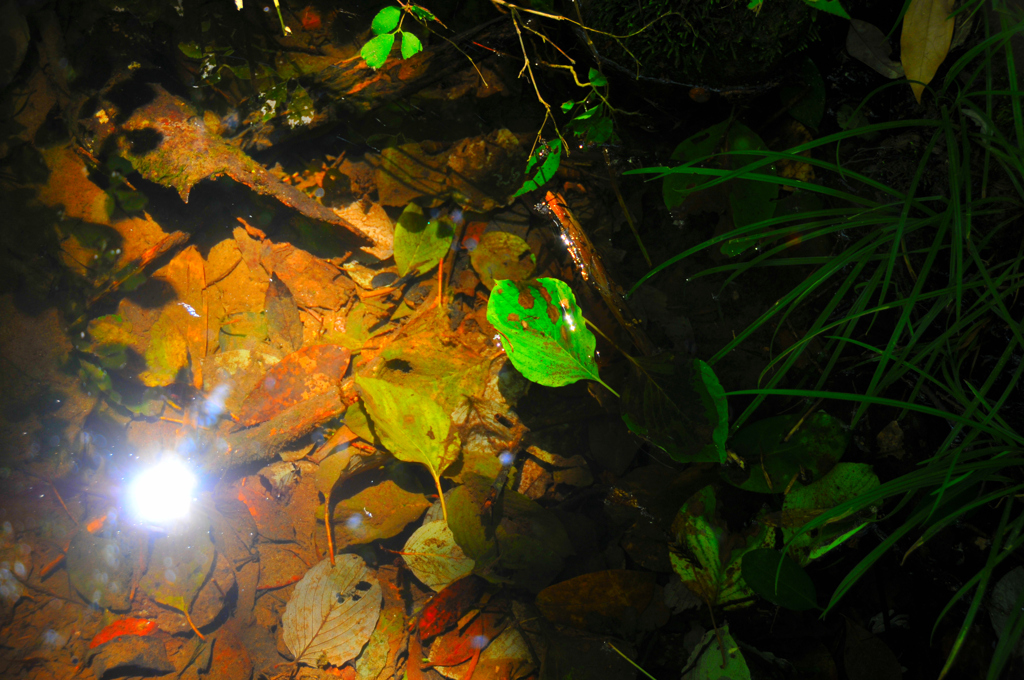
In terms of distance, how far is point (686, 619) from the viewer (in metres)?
1.32

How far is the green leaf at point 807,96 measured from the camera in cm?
138

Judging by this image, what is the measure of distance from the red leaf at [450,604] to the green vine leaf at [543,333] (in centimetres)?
72

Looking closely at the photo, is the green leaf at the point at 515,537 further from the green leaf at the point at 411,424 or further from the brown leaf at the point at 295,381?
the brown leaf at the point at 295,381

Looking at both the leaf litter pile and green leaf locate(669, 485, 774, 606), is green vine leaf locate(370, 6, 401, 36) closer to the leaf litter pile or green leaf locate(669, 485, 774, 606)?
the leaf litter pile

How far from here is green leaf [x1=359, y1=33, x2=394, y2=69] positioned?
5.44ft

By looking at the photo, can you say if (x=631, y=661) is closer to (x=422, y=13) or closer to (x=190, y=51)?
(x=422, y=13)

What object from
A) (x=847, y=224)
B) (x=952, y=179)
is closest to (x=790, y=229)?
(x=847, y=224)

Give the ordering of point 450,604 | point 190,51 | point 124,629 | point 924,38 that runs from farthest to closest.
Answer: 1. point 190,51
2. point 124,629
3. point 450,604
4. point 924,38

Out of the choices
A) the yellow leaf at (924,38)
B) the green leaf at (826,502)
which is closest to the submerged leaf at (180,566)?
the green leaf at (826,502)

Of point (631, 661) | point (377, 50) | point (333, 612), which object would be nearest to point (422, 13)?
point (377, 50)

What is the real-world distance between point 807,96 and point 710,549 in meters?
1.37

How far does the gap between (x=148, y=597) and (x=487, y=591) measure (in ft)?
4.39

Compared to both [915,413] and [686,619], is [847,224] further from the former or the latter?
[686,619]

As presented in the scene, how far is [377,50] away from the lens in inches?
66.1
